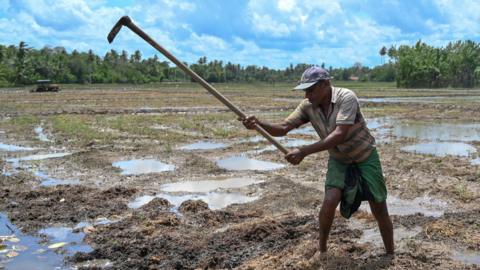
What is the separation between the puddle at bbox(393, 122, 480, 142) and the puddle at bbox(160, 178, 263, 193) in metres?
7.77

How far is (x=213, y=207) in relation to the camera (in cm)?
711

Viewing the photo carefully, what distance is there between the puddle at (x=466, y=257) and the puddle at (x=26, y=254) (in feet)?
11.9

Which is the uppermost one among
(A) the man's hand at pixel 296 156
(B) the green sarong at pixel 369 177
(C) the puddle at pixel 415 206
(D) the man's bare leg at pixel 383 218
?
(A) the man's hand at pixel 296 156

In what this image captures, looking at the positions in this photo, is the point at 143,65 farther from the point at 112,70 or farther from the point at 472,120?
the point at 472,120

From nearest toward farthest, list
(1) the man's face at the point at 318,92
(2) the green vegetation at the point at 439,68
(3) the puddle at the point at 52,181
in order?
(1) the man's face at the point at 318,92 < (3) the puddle at the point at 52,181 < (2) the green vegetation at the point at 439,68

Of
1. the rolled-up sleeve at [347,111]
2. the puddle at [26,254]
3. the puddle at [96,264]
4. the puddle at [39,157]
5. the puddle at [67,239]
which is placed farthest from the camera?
the puddle at [39,157]

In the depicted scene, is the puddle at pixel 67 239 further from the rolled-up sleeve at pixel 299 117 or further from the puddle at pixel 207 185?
the rolled-up sleeve at pixel 299 117

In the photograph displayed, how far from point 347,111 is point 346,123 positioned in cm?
10

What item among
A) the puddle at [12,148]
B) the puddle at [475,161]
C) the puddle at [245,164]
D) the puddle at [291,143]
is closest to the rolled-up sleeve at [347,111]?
the puddle at [245,164]

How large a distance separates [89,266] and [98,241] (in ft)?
2.29

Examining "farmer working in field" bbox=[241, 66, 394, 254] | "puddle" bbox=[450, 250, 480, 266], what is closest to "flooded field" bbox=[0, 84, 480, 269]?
"puddle" bbox=[450, 250, 480, 266]

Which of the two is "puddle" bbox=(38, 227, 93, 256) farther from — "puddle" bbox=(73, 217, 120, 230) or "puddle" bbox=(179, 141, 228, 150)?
"puddle" bbox=(179, 141, 228, 150)

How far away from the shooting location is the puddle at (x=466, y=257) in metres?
4.59

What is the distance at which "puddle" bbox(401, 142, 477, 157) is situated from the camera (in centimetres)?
1189
